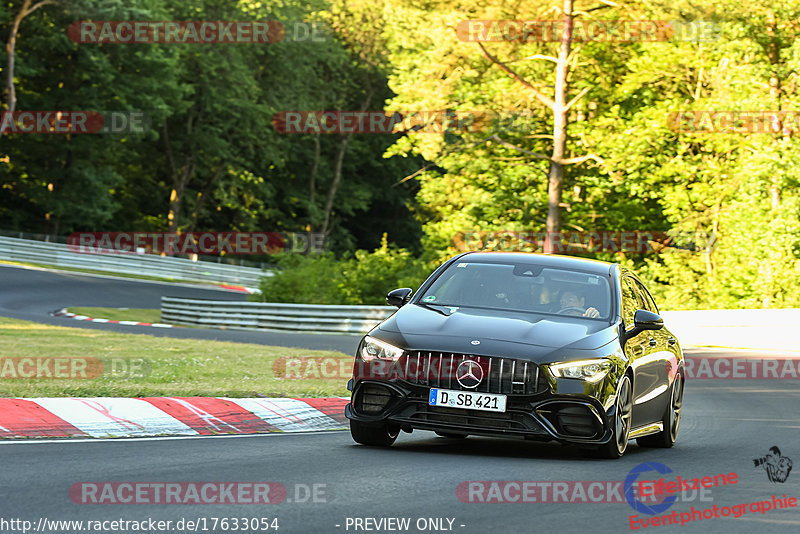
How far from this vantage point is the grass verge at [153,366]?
41.7 ft

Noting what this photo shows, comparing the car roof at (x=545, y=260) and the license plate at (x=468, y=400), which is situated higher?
the car roof at (x=545, y=260)

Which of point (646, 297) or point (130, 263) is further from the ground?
point (646, 297)

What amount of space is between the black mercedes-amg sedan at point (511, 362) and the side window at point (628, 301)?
0.03 metres

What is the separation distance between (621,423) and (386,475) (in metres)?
2.27

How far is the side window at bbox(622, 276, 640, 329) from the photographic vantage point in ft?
34.0

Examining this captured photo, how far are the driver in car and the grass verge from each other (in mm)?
3983

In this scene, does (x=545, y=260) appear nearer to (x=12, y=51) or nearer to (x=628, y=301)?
(x=628, y=301)

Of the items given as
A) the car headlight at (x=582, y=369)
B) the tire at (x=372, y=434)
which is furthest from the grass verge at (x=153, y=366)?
the car headlight at (x=582, y=369)

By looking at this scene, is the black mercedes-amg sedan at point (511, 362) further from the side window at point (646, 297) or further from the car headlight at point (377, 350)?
the side window at point (646, 297)

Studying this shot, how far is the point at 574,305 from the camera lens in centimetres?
1016

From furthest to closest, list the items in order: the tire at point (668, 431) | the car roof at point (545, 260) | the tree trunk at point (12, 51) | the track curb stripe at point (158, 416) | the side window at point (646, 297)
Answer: the tree trunk at point (12, 51) → the side window at point (646, 297) → the tire at point (668, 431) → the car roof at point (545, 260) → the track curb stripe at point (158, 416)

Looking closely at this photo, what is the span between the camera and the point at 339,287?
36.2 metres

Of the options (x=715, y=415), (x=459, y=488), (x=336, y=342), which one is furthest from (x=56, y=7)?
(x=459, y=488)

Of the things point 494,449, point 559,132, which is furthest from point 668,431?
point 559,132
